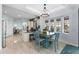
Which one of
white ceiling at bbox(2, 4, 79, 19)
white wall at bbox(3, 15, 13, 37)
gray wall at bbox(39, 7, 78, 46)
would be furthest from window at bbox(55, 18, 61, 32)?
white wall at bbox(3, 15, 13, 37)

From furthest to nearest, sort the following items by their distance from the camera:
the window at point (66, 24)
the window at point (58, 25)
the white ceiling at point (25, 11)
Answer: the window at point (66, 24)
the window at point (58, 25)
the white ceiling at point (25, 11)

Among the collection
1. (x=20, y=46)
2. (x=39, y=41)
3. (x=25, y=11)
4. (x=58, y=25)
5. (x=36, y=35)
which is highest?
(x=25, y=11)

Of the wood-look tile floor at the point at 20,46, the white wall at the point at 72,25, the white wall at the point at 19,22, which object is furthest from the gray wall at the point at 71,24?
the white wall at the point at 19,22

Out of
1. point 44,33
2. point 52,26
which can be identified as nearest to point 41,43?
point 44,33

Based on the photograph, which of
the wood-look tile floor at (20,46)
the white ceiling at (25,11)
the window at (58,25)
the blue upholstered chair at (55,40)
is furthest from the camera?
the blue upholstered chair at (55,40)

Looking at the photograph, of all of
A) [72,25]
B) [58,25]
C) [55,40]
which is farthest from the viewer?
[72,25]

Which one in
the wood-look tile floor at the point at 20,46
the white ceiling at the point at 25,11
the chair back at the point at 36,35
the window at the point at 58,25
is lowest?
the wood-look tile floor at the point at 20,46

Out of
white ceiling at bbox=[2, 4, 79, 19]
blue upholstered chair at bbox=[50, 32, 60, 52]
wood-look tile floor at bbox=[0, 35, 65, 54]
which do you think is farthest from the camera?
blue upholstered chair at bbox=[50, 32, 60, 52]

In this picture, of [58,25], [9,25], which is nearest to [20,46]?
[9,25]

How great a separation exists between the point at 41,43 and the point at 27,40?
2.22ft

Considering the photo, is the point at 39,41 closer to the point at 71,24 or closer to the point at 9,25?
the point at 9,25

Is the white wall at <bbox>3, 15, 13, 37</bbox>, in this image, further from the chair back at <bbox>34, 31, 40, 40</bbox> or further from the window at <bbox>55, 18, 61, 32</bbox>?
the window at <bbox>55, 18, 61, 32</bbox>

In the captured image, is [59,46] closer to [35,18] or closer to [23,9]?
[35,18]

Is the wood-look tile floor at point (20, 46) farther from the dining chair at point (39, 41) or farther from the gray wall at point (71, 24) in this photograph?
the gray wall at point (71, 24)
